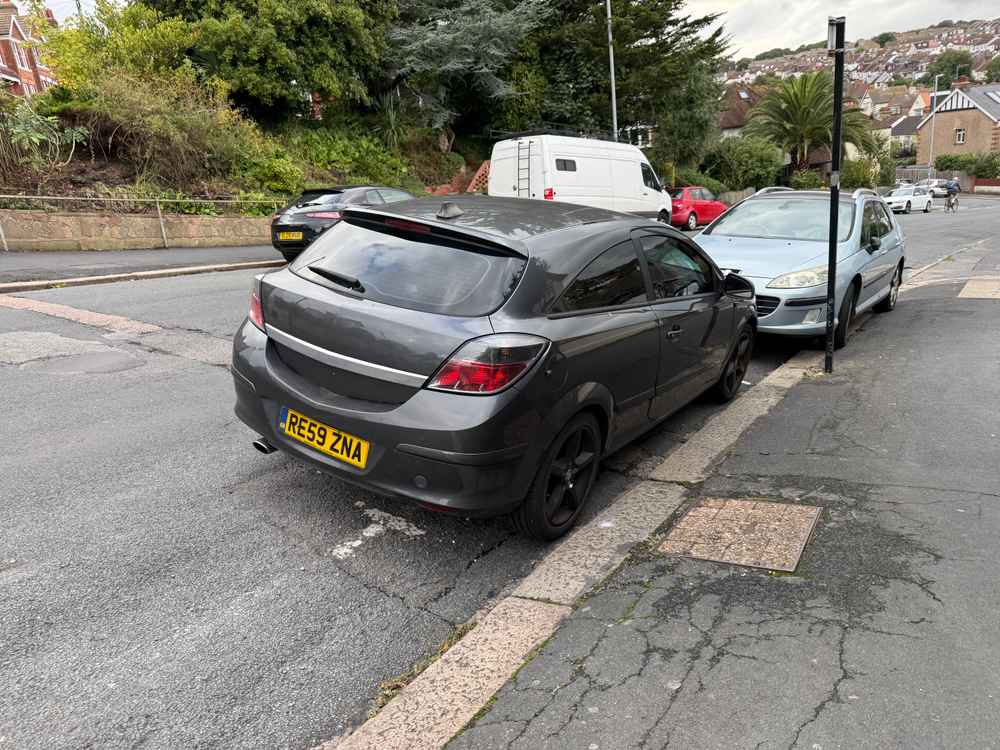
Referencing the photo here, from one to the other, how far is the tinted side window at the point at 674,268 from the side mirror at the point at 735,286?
260 mm

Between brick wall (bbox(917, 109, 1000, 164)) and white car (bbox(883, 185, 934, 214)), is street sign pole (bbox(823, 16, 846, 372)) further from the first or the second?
brick wall (bbox(917, 109, 1000, 164))

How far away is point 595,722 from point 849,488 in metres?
2.53

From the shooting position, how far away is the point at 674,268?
185 inches

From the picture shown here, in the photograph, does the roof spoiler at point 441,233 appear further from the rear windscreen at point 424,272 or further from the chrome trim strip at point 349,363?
the chrome trim strip at point 349,363

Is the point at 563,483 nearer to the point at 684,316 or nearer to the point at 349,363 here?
the point at 349,363

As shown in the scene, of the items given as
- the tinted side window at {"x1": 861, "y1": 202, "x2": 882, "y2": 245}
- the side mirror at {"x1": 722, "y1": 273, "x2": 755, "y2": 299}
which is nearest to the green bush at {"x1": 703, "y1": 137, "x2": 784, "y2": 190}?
the tinted side window at {"x1": 861, "y1": 202, "x2": 882, "y2": 245}

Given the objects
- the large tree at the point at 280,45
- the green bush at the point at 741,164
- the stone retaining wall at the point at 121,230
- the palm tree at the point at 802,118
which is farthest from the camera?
the green bush at the point at 741,164

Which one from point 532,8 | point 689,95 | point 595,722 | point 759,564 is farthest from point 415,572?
point 689,95

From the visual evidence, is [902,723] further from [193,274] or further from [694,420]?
[193,274]

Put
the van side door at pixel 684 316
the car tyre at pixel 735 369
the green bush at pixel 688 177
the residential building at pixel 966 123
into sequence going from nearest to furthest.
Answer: the van side door at pixel 684 316
the car tyre at pixel 735 369
the green bush at pixel 688 177
the residential building at pixel 966 123

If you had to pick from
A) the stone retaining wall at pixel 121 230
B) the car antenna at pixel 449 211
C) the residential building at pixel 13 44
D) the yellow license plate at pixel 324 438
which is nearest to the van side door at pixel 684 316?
the car antenna at pixel 449 211

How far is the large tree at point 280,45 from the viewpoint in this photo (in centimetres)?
2039

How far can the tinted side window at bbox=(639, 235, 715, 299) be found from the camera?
4430 millimetres

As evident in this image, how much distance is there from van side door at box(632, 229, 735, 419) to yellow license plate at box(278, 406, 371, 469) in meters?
1.91
